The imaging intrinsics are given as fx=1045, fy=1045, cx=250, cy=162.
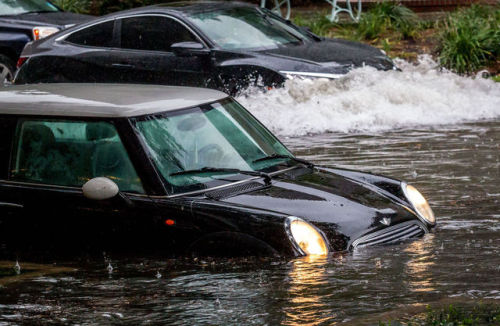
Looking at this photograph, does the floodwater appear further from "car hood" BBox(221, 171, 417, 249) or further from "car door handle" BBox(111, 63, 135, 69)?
"car door handle" BBox(111, 63, 135, 69)

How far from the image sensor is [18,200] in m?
6.97

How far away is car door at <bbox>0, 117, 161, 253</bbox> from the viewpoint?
665 cm

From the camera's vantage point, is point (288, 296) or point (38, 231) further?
point (38, 231)

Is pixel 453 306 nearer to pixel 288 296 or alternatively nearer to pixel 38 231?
pixel 288 296

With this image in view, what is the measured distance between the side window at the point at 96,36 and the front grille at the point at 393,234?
25.1ft

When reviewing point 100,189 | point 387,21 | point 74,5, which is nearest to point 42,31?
point 387,21

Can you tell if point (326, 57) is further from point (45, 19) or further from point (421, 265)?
point (421, 265)

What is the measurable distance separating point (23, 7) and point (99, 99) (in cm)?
1122

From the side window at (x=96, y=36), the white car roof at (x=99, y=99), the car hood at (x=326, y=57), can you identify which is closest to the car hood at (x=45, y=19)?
the side window at (x=96, y=36)

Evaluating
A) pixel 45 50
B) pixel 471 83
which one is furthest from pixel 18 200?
pixel 471 83

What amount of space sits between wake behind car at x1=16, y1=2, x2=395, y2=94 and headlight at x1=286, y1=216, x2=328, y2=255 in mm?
6532

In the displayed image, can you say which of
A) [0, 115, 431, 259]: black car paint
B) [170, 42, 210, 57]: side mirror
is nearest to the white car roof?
[0, 115, 431, 259]: black car paint

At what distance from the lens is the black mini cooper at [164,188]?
6.45 metres

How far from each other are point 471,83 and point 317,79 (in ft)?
10.1
